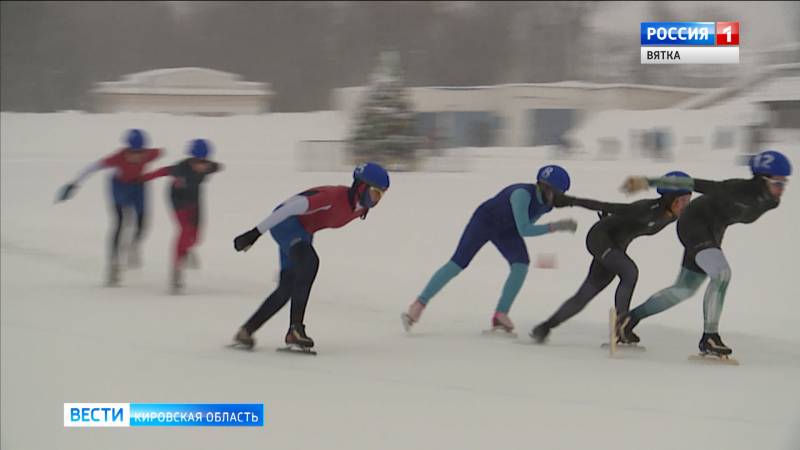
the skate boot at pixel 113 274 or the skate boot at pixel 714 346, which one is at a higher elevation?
the skate boot at pixel 113 274

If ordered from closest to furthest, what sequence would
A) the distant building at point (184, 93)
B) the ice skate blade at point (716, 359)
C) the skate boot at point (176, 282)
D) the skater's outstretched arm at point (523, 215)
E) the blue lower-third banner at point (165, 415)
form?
the blue lower-third banner at point (165, 415), the ice skate blade at point (716, 359), the skater's outstretched arm at point (523, 215), the skate boot at point (176, 282), the distant building at point (184, 93)

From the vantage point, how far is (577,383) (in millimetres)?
5289

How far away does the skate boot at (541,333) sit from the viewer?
6164mm

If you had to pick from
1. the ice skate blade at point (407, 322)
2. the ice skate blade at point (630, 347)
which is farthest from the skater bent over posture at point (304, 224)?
the ice skate blade at point (630, 347)

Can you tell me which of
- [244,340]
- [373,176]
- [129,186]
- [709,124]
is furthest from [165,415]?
[709,124]

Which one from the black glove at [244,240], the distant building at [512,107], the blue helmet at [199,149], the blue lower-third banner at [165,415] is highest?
the distant building at [512,107]

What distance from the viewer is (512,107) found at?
25.3ft

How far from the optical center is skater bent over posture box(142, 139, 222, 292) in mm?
7398

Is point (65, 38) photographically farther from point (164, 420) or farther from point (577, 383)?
point (577, 383)

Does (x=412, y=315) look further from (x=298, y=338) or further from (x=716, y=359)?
(x=716, y=359)

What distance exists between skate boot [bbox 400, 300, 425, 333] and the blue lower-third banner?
5.10ft

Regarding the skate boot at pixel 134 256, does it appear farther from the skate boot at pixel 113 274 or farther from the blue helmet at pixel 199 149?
the blue helmet at pixel 199 149

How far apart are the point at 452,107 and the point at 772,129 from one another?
2.74 metres

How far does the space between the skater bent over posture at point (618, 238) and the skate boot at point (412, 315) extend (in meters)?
0.81
